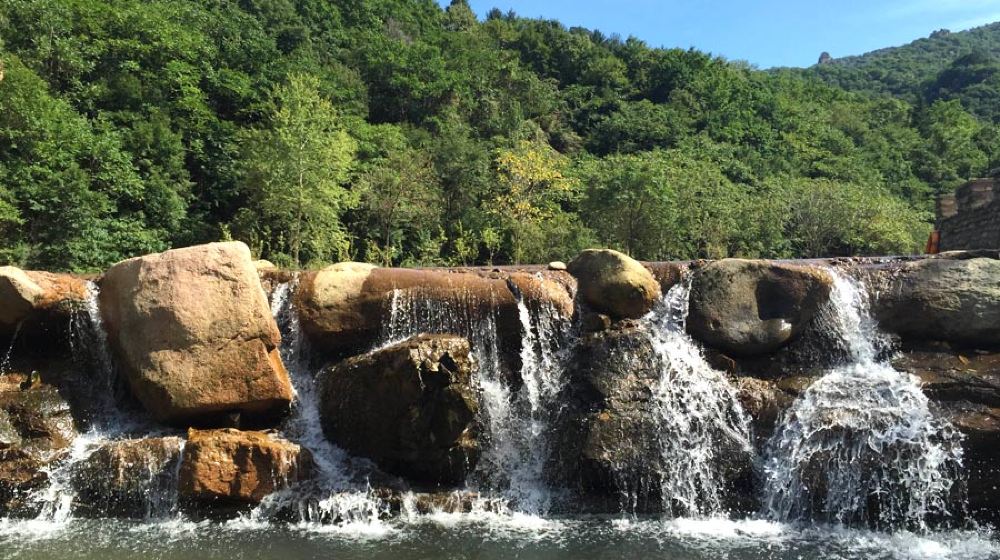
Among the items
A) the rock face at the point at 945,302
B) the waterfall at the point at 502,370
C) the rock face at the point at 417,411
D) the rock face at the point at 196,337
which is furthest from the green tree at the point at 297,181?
the rock face at the point at 945,302

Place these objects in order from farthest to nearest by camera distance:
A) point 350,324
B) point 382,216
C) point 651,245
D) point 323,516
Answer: point 382,216 → point 651,245 → point 350,324 → point 323,516

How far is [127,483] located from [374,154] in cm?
2251

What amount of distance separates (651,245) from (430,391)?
15563 mm

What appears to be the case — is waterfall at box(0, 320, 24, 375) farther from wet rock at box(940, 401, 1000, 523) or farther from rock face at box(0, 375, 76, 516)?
wet rock at box(940, 401, 1000, 523)

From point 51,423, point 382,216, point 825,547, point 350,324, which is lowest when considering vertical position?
point 825,547

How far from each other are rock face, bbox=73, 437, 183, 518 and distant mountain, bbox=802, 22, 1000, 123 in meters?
62.6

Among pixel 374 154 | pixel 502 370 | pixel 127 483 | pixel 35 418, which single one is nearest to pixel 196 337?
pixel 127 483

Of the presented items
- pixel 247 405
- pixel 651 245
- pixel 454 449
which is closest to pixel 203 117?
pixel 651 245

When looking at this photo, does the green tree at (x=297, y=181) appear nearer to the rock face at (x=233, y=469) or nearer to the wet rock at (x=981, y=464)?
the rock face at (x=233, y=469)

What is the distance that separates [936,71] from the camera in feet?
238

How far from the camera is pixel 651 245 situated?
873 inches

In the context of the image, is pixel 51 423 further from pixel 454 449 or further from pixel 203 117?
pixel 203 117

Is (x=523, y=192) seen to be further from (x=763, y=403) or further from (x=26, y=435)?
(x=26, y=435)

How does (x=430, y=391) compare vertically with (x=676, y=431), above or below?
above
